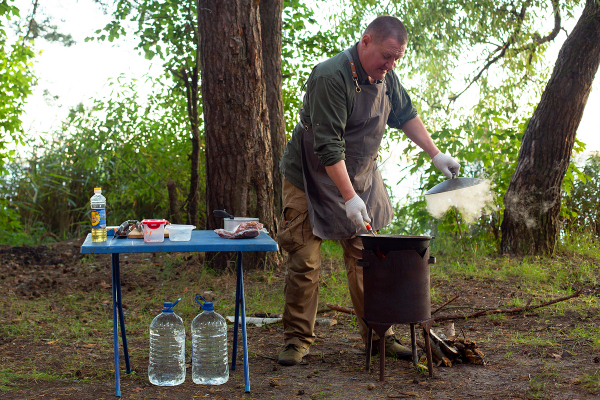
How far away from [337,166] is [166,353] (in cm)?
149

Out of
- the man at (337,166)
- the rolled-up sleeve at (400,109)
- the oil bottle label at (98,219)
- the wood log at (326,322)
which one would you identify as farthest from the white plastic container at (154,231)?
the wood log at (326,322)

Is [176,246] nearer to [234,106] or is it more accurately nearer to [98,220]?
[98,220]

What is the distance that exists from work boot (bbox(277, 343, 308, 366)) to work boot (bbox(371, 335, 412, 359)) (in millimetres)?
436

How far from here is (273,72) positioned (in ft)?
20.0

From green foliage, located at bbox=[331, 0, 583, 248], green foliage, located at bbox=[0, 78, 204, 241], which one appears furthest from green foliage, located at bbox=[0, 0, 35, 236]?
green foliage, located at bbox=[331, 0, 583, 248]

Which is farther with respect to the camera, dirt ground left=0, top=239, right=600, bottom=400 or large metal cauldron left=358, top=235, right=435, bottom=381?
large metal cauldron left=358, top=235, right=435, bottom=381

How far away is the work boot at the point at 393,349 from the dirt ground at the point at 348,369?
1.7 inches

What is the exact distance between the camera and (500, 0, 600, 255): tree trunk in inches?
239

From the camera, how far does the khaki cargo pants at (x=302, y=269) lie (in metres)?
3.15

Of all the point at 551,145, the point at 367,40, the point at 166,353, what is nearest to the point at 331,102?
the point at 367,40

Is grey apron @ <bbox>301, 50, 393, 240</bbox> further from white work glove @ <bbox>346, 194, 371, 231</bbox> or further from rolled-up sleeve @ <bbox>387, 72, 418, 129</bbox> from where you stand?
white work glove @ <bbox>346, 194, 371, 231</bbox>

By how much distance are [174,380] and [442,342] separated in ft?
5.17

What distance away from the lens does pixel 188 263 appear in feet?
19.6

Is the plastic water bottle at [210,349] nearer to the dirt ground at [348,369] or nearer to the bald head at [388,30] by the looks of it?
the dirt ground at [348,369]
